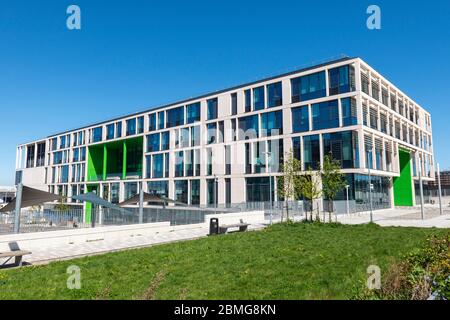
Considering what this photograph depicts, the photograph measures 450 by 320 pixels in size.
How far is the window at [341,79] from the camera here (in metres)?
36.2

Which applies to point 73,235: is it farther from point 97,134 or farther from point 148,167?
point 97,134

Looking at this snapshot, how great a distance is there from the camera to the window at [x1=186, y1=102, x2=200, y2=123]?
50188mm

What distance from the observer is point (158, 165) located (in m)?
55.1

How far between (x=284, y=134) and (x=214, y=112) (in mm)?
12143

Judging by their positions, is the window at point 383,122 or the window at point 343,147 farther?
the window at point 383,122

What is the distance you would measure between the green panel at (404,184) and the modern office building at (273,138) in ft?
0.48

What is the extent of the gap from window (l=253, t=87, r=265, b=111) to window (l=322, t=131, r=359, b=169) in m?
9.89

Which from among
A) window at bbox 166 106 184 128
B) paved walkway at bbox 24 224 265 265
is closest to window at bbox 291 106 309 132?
window at bbox 166 106 184 128

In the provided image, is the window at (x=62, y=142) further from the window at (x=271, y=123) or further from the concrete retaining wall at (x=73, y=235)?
the concrete retaining wall at (x=73, y=235)

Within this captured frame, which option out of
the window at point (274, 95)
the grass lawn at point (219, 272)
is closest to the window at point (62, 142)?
the window at point (274, 95)

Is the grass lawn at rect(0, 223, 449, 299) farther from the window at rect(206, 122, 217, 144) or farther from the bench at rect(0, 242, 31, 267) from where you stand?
the window at rect(206, 122, 217, 144)

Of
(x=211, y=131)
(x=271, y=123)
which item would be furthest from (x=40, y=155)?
(x=271, y=123)

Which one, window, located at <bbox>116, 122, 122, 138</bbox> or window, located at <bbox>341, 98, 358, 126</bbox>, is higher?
window, located at <bbox>116, 122, 122, 138</bbox>

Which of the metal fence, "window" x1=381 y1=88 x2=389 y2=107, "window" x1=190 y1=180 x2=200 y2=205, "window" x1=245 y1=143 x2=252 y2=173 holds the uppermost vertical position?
"window" x1=381 y1=88 x2=389 y2=107
